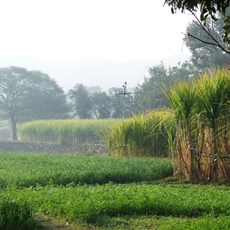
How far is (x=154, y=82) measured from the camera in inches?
1661

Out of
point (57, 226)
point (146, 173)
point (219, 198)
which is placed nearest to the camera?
point (57, 226)

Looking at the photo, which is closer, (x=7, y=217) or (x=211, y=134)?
(x=7, y=217)

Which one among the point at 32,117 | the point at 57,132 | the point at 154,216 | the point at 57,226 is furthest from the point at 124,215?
the point at 32,117

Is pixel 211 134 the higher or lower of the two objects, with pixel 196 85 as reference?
lower

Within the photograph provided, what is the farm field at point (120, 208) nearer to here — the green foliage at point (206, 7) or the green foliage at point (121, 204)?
the green foliage at point (121, 204)

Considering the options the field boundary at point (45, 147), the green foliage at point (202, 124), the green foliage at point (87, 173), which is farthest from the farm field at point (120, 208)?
the field boundary at point (45, 147)

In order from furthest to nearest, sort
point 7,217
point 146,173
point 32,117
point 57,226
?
point 32,117, point 146,173, point 57,226, point 7,217

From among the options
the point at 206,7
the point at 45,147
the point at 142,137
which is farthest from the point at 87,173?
the point at 45,147

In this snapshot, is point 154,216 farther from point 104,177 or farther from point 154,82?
point 154,82

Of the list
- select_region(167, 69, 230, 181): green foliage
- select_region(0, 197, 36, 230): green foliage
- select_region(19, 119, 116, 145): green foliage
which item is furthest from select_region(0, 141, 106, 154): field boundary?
select_region(0, 197, 36, 230): green foliage

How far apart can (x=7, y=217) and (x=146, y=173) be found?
702cm

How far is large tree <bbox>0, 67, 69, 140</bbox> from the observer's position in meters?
52.4

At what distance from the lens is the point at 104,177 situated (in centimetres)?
1259

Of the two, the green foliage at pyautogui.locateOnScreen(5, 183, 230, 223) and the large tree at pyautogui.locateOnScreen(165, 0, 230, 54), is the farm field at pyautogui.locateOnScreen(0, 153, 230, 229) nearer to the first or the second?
the green foliage at pyautogui.locateOnScreen(5, 183, 230, 223)
